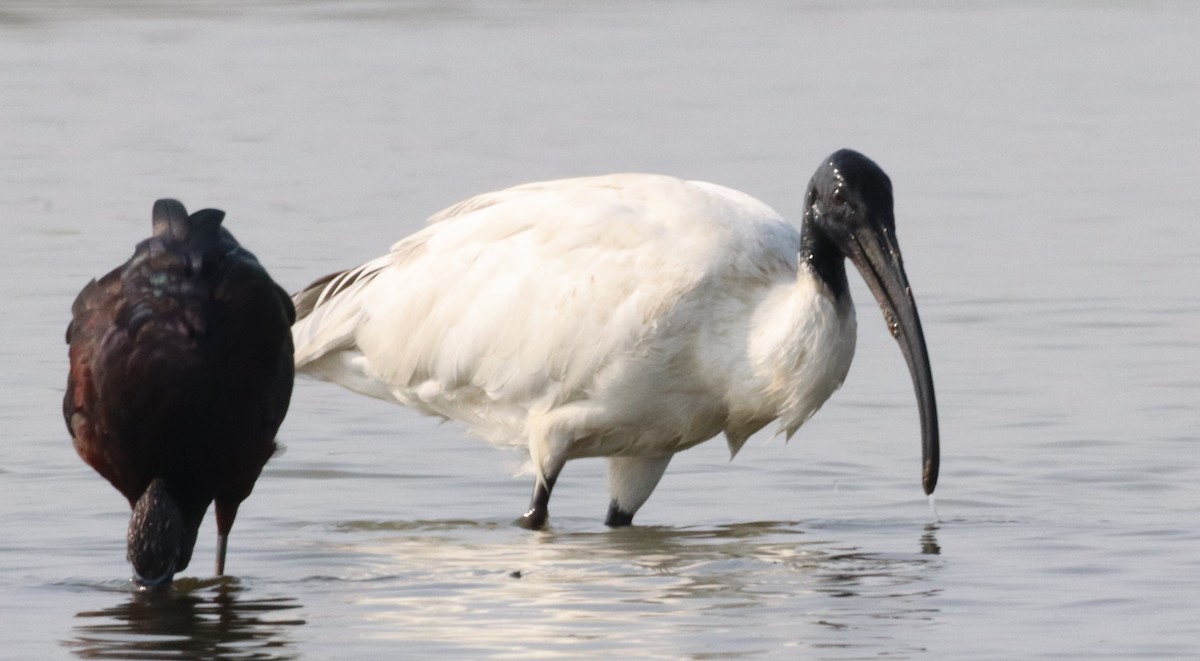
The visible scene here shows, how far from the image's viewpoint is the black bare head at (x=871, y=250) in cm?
972

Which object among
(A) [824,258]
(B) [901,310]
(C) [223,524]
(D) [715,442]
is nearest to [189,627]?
(C) [223,524]

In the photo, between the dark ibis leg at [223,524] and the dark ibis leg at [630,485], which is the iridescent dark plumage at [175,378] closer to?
the dark ibis leg at [223,524]

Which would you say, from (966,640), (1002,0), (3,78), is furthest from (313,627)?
(1002,0)

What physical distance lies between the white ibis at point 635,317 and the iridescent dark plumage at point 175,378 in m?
1.54

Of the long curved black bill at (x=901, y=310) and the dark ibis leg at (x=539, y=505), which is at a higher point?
the long curved black bill at (x=901, y=310)

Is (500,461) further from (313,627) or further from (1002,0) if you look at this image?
(1002,0)

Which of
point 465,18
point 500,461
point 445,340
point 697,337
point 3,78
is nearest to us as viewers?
point 697,337

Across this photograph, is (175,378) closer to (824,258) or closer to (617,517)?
(617,517)

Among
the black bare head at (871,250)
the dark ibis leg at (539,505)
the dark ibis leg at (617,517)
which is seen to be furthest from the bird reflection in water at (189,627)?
the black bare head at (871,250)

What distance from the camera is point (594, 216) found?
1014 cm

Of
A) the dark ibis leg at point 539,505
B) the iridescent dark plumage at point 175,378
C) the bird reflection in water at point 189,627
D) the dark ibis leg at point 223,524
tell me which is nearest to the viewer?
the bird reflection in water at point 189,627

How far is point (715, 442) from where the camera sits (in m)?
11.8

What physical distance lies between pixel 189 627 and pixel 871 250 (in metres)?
2.98

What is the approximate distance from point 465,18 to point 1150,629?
21040mm
